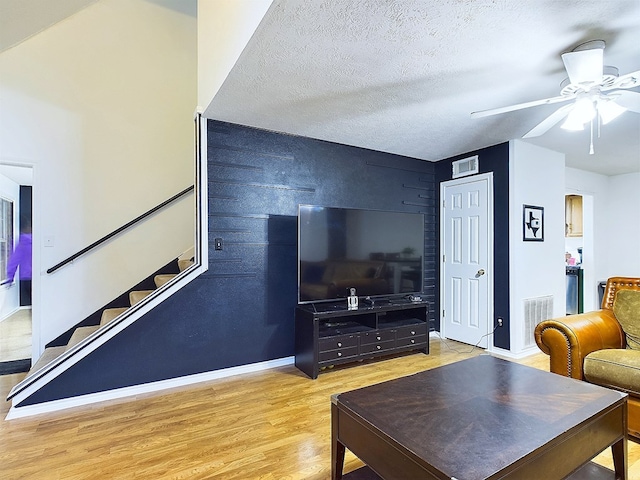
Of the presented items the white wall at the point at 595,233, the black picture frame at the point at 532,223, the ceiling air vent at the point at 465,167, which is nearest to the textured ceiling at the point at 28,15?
the ceiling air vent at the point at 465,167

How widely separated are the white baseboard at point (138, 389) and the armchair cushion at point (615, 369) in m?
2.42

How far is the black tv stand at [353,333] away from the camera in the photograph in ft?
10.2

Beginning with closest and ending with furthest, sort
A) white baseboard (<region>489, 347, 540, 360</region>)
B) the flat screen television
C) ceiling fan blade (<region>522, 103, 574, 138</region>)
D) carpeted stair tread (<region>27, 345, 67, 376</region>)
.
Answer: ceiling fan blade (<region>522, 103, 574, 138</region>) → carpeted stair tread (<region>27, 345, 67, 376</region>) → the flat screen television → white baseboard (<region>489, 347, 540, 360</region>)

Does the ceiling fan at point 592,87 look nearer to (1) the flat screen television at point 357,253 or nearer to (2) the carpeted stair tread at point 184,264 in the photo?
(1) the flat screen television at point 357,253

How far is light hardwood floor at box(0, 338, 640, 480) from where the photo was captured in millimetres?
1807

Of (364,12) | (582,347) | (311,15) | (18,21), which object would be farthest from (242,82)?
(582,347)

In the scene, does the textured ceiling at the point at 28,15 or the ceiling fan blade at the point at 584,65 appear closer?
the ceiling fan blade at the point at 584,65

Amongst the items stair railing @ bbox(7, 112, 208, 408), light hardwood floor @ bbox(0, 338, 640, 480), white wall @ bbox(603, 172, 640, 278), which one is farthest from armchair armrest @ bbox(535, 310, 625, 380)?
white wall @ bbox(603, 172, 640, 278)

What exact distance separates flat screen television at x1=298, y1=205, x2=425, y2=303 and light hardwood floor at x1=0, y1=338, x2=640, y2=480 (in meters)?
0.90

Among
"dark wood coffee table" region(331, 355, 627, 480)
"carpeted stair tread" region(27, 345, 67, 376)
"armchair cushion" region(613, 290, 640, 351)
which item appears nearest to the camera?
"dark wood coffee table" region(331, 355, 627, 480)

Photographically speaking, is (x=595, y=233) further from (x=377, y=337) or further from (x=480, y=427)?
(x=480, y=427)

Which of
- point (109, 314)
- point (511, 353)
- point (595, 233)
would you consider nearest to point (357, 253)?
point (511, 353)

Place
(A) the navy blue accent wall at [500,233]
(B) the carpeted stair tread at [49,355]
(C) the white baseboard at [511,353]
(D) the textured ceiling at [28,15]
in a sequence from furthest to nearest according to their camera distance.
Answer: (A) the navy blue accent wall at [500,233] < (C) the white baseboard at [511,353] < (B) the carpeted stair tread at [49,355] < (D) the textured ceiling at [28,15]

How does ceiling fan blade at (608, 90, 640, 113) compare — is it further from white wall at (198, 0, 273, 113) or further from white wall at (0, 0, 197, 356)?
white wall at (0, 0, 197, 356)
